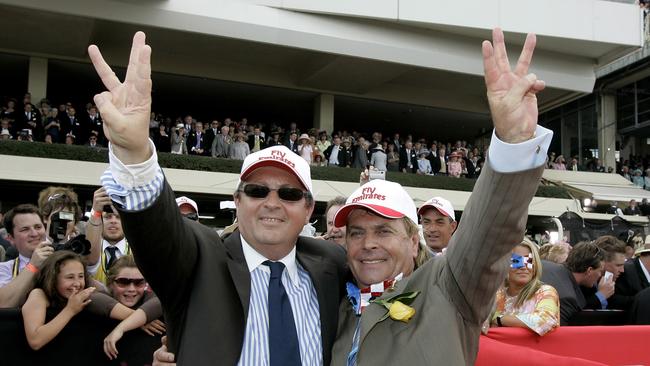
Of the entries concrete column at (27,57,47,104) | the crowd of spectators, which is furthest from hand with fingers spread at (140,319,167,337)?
concrete column at (27,57,47,104)

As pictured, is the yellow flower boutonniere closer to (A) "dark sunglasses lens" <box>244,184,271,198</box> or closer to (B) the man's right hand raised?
(A) "dark sunglasses lens" <box>244,184,271,198</box>

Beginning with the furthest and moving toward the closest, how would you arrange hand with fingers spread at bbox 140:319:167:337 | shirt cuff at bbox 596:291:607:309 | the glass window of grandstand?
the glass window of grandstand → shirt cuff at bbox 596:291:607:309 → hand with fingers spread at bbox 140:319:167:337

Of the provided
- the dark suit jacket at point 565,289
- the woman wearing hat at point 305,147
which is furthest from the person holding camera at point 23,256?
the woman wearing hat at point 305,147

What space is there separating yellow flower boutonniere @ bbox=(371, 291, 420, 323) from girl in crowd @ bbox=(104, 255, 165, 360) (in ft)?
6.75

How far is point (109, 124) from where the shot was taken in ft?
6.30

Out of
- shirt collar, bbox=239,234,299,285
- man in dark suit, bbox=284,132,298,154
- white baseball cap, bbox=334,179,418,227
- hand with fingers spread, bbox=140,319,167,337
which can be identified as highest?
man in dark suit, bbox=284,132,298,154

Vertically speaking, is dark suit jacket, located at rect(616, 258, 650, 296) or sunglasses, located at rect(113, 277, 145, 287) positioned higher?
sunglasses, located at rect(113, 277, 145, 287)

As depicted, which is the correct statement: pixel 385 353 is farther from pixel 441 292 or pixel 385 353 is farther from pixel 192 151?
pixel 192 151

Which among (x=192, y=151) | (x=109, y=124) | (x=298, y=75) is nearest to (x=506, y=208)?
(x=109, y=124)

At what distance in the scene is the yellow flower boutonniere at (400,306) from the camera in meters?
2.09

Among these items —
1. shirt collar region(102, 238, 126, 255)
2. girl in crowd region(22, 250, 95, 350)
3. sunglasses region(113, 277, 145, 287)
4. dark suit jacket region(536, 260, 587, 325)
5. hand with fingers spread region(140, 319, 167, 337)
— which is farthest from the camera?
shirt collar region(102, 238, 126, 255)

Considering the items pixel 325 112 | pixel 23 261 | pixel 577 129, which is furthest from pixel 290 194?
pixel 577 129

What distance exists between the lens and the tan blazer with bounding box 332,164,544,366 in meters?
1.90

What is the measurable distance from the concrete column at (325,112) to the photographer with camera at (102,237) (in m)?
20.1
